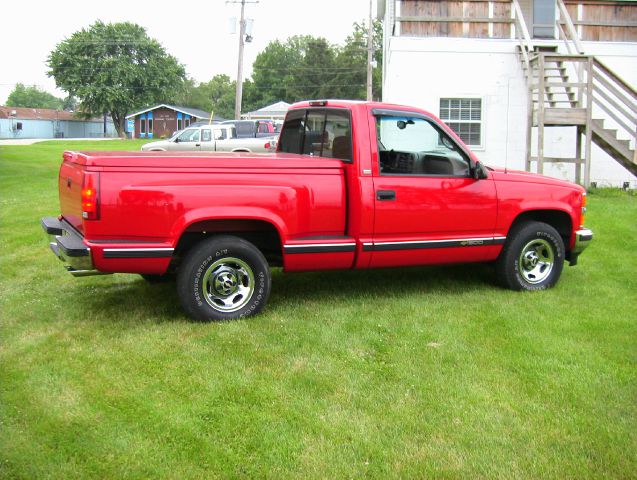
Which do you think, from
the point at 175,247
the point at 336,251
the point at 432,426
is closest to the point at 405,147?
the point at 336,251

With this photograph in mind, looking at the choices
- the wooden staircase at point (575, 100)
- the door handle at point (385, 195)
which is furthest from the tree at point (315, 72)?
the door handle at point (385, 195)

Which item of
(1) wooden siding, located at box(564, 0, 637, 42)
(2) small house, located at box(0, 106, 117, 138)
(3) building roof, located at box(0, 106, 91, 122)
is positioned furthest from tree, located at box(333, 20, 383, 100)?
(1) wooden siding, located at box(564, 0, 637, 42)

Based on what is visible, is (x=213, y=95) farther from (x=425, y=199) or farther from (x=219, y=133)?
(x=425, y=199)

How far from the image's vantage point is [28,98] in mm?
141875

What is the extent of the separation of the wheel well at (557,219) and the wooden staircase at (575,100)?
22.3ft

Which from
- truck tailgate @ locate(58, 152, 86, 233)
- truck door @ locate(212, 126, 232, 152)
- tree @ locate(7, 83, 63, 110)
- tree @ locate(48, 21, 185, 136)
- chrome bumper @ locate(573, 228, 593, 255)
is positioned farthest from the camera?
tree @ locate(7, 83, 63, 110)

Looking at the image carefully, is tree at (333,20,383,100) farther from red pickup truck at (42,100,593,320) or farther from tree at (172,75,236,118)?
red pickup truck at (42,100,593,320)

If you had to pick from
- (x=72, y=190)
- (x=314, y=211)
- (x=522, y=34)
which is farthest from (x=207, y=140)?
(x=314, y=211)

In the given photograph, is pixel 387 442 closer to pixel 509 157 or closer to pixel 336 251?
pixel 336 251

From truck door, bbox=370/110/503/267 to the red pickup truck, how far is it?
1 centimetres

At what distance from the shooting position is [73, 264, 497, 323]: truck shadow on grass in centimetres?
634

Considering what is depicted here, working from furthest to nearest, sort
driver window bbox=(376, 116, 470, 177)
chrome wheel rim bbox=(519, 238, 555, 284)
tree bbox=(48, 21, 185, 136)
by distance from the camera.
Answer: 1. tree bbox=(48, 21, 185, 136)
2. chrome wheel rim bbox=(519, 238, 555, 284)
3. driver window bbox=(376, 116, 470, 177)

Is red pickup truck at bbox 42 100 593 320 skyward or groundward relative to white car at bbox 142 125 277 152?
groundward

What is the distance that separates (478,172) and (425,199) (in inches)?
24.7
